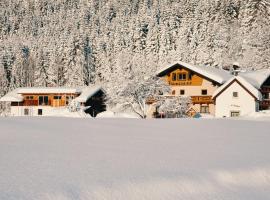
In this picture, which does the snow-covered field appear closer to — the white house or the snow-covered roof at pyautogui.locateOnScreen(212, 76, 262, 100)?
the snow-covered roof at pyautogui.locateOnScreen(212, 76, 262, 100)

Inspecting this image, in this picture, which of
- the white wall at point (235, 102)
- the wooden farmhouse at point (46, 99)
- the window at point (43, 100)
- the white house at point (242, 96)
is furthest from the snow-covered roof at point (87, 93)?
the white wall at point (235, 102)

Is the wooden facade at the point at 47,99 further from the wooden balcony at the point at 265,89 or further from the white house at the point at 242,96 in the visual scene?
the wooden balcony at the point at 265,89

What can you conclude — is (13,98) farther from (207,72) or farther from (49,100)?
(207,72)

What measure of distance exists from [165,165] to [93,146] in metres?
3.80

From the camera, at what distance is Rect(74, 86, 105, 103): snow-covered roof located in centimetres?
6300

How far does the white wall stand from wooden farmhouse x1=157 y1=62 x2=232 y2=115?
8.37ft

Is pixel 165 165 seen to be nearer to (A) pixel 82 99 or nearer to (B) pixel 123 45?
(A) pixel 82 99

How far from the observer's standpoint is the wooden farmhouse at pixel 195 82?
53581 millimetres

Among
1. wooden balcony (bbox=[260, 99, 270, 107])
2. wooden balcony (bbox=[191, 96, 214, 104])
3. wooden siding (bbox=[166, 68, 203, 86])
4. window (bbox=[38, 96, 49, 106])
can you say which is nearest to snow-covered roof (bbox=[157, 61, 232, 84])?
wooden siding (bbox=[166, 68, 203, 86])

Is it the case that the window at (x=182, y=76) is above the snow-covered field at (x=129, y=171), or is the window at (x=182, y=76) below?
above

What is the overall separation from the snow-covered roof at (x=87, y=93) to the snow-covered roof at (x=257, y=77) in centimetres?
2358

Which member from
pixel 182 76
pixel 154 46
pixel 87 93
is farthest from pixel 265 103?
pixel 154 46

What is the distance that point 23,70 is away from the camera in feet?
367

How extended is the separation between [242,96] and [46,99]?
32905 mm
